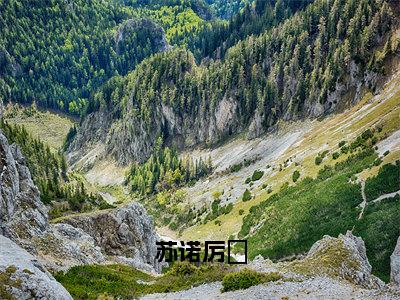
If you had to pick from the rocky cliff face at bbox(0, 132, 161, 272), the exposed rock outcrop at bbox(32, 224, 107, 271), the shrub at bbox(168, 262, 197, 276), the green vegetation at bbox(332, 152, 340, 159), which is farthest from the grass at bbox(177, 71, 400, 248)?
the shrub at bbox(168, 262, 197, 276)

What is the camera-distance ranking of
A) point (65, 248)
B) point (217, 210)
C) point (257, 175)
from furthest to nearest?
point (257, 175) → point (217, 210) → point (65, 248)

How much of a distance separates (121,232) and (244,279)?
34731 mm

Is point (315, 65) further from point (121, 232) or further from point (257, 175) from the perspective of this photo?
point (121, 232)

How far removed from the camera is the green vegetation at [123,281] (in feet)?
118

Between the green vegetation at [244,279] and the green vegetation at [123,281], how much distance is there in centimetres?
291

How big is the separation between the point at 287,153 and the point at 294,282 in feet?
333

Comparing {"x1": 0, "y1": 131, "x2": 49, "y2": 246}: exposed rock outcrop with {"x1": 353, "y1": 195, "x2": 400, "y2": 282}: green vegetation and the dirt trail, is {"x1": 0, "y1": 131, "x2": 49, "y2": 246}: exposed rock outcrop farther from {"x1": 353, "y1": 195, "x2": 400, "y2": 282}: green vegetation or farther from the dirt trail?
the dirt trail

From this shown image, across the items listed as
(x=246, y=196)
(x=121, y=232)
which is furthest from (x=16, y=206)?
(x=246, y=196)

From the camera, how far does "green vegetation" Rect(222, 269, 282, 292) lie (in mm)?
33875

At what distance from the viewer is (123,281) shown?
41188 millimetres

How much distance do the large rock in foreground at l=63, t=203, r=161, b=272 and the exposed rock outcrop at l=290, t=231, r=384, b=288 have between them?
26350mm

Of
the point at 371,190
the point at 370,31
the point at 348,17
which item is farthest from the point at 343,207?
the point at 348,17

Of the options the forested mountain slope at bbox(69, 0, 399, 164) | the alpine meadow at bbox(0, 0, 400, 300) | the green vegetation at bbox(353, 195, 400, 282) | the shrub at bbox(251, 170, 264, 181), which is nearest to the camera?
the alpine meadow at bbox(0, 0, 400, 300)

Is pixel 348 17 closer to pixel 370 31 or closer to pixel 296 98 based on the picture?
pixel 370 31
